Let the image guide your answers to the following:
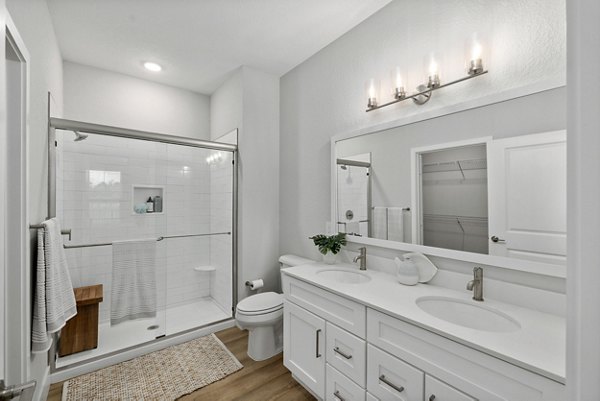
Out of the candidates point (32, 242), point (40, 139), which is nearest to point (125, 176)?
point (40, 139)

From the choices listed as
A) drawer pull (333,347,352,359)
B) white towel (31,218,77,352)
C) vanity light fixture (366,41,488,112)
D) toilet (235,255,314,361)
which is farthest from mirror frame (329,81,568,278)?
white towel (31,218,77,352)

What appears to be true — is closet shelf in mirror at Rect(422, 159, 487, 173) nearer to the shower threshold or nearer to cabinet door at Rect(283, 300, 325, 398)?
cabinet door at Rect(283, 300, 325, 398)

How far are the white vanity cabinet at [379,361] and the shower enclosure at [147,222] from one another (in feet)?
4.15

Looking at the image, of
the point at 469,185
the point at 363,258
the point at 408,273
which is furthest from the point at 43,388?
the point at 469,185

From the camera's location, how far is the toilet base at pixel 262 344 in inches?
85.8

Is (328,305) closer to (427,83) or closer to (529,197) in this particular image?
(529,197)

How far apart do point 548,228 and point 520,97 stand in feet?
2.01

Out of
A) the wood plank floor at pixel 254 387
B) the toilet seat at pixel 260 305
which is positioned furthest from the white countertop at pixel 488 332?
the wood plank floor at pixel 254 387

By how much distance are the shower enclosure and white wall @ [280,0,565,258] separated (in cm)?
73

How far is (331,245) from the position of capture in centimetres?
212

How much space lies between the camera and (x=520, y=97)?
1274 mm

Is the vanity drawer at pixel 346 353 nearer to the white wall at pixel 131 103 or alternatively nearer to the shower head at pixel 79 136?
the shower head at pixel 79 136

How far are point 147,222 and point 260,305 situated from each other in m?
1.27

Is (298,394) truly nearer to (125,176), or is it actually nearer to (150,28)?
(125,176)
